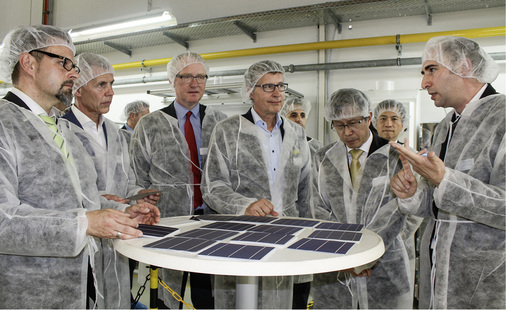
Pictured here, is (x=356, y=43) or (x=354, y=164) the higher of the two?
(x=356, y=43)

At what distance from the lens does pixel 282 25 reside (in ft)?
16.4

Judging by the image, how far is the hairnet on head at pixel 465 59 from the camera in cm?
171

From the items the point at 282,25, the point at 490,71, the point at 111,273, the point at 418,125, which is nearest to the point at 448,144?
the point at 490,71

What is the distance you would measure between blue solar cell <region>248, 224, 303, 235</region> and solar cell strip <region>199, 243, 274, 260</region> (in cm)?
28

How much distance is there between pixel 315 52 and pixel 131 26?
7.95 ft

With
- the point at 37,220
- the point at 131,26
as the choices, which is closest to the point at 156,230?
the point at 37,220

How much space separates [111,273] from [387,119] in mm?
2910

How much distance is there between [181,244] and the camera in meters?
1.21

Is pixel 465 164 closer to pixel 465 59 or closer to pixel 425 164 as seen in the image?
pixel 425 164

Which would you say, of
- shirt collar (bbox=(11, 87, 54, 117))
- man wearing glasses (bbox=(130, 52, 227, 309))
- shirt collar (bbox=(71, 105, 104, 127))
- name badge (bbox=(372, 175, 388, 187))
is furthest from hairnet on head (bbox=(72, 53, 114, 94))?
name badge (bbox=(372, 175, 388, 187))

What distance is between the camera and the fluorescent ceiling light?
3.88 m

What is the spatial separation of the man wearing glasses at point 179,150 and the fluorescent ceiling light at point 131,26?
120 centimetres

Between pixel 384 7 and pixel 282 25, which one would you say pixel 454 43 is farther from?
pixel 282 25

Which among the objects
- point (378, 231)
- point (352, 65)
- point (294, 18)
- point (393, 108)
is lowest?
point (378, 231)
